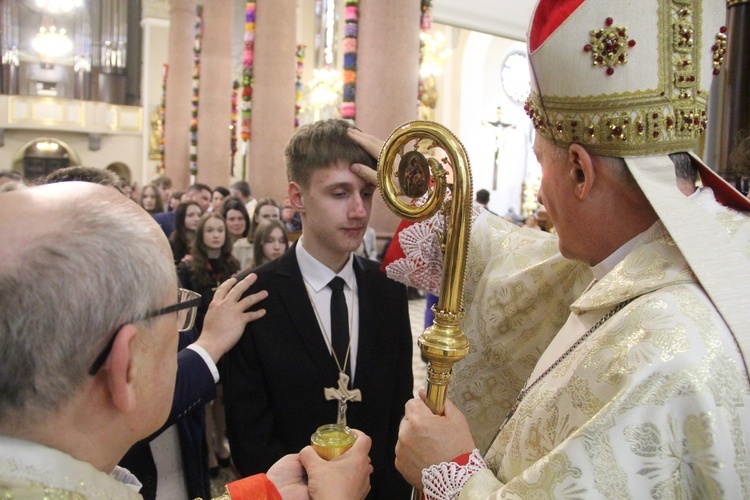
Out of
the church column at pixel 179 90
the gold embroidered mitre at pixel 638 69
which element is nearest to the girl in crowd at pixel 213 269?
the gold embroidered mitre at pixel 638 69

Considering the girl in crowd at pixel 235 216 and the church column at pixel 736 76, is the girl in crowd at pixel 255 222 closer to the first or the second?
the girl in crowd at pixel 235 216

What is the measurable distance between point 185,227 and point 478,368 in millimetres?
3887

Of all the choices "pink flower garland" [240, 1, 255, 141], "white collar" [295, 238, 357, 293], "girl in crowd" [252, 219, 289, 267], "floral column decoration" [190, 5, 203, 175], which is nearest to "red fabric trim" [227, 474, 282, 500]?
"white collar" [295, 238, 357, 293]

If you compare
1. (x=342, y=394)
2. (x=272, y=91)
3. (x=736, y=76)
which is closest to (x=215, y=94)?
(x=272, y=91)

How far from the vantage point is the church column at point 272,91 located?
298 inches

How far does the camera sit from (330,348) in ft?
5.77

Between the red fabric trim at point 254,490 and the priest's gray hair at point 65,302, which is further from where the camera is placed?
the red fabric trim at point 254,490

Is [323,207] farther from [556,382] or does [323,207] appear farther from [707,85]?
[707,85]

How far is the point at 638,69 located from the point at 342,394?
1034 mm

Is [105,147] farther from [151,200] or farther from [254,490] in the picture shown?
[254,490]

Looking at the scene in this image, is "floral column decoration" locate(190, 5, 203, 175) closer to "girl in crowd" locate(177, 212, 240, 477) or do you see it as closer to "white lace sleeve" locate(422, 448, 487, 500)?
"girl in crowd" locate(177, 212, 240, 477)

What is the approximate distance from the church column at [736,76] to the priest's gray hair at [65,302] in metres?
2.94

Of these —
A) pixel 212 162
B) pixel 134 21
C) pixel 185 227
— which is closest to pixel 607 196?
pixel 185 227

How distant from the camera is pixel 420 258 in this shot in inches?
67.8
